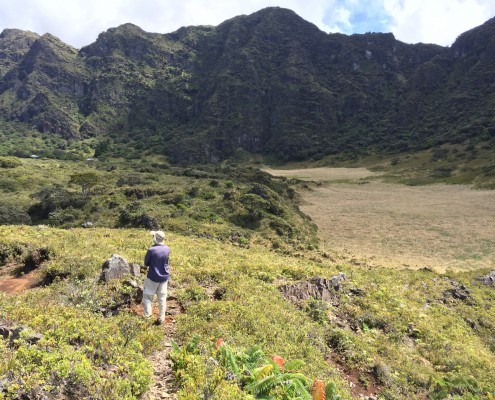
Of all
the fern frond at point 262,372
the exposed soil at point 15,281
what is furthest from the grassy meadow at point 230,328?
the exposed soil at point 15,281

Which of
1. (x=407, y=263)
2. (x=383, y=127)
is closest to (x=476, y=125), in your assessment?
(x=383, y=127)

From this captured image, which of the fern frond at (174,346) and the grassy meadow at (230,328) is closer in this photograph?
the grassy meadow at (230,328)

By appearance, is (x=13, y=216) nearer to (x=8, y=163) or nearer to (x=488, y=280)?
(x=488, y=280)

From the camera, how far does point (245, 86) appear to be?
175375 millimetres

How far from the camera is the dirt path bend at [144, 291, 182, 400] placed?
17.9 feet

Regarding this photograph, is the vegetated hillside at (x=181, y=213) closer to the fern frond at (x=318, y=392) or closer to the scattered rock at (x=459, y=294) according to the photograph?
the scattered rock at (x=459, y=294)

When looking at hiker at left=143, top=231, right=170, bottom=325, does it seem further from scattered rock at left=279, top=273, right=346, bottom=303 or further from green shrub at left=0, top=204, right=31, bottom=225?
green shrub at left=0, top=204, right=31, bottom=225

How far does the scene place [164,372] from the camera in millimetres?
6125

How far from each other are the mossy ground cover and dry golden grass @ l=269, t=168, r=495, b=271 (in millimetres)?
10890

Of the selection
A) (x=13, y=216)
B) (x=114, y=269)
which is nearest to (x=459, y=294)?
(x=114, y=269)

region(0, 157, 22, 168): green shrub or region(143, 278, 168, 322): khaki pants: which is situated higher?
region(143, 278, 168, 322): khaki pants

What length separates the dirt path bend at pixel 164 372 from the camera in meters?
5.45

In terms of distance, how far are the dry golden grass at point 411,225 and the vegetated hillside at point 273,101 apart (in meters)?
63.8

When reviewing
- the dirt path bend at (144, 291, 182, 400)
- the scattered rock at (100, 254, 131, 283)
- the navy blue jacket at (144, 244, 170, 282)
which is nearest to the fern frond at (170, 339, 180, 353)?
the dirt path bend at (144, 291, 182, 400)
